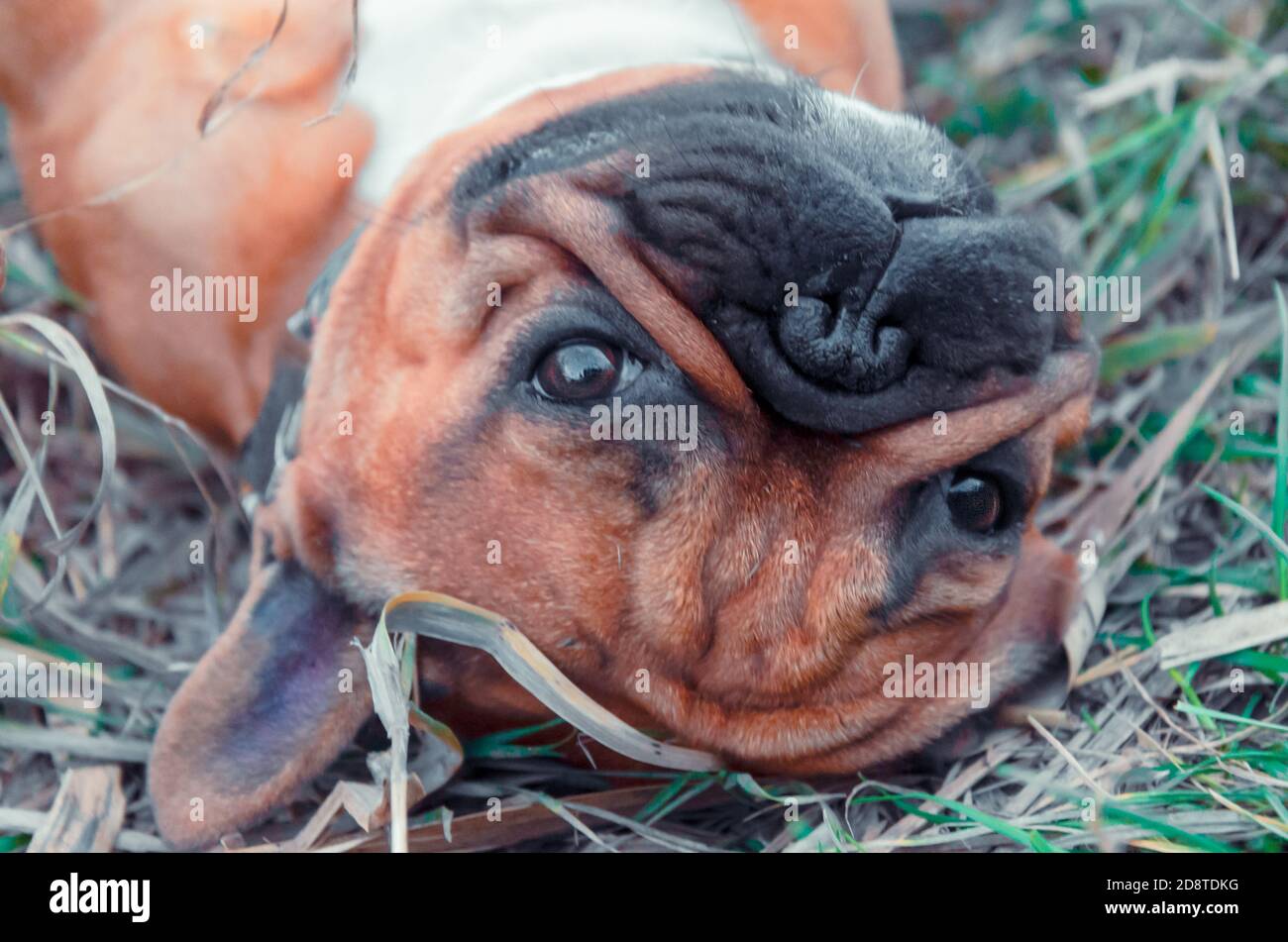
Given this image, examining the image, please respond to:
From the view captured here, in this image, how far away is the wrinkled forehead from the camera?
1.92m

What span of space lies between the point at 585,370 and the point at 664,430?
0.52 feet

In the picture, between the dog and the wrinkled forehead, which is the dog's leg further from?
the wrinkled forehead

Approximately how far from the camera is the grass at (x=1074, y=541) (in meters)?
2.26

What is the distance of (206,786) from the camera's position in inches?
85.3

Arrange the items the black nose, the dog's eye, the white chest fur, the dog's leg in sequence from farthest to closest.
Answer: the dog's leg
the white chest fur
the dog's eye
the black nose

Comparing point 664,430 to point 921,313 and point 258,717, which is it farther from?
point 258,717

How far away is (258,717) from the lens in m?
2.21

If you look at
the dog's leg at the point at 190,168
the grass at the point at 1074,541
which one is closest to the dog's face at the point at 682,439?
the grass at the point at 1074,541

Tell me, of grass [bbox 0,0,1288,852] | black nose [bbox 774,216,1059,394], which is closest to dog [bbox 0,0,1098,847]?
black nose [bbox 774,216,1059,394]

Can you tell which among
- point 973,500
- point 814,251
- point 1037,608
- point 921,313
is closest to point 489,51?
point 814,251

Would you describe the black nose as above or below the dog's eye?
above
